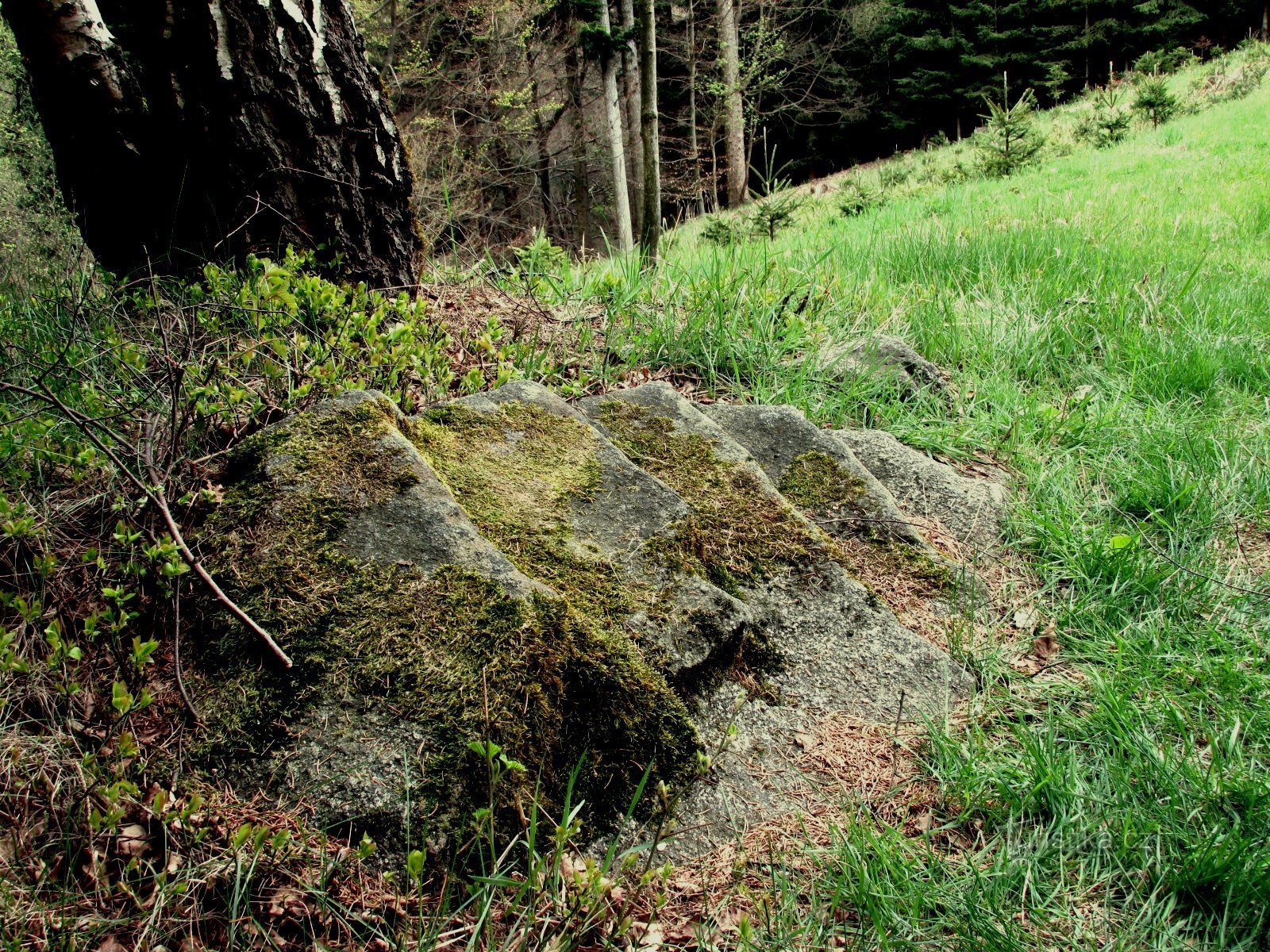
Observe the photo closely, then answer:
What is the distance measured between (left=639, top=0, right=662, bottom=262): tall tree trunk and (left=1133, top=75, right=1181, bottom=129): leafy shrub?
38.1 ft

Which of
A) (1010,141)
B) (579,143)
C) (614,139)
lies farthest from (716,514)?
(579,143)

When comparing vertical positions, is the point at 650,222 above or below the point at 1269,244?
above

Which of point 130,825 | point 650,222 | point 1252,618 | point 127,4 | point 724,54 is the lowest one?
point 1252,618

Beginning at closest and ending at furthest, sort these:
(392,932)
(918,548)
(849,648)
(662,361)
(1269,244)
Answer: (392,932)
(849,648)
(918,548)
(662,361)
(1269,244)

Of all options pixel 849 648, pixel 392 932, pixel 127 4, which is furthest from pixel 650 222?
pixel 392 932

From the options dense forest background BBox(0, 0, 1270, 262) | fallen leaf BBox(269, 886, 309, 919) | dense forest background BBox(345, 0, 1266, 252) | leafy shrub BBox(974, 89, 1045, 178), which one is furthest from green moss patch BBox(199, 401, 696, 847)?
leafy shrub BBox(974, 89, 1045, 178)

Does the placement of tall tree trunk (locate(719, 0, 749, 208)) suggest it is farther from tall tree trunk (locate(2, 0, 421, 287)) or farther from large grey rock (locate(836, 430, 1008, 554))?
large grey rock (locate(836, 430, 1008, 554))

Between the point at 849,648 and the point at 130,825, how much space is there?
5.91 feet

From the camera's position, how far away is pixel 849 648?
7.34 feet

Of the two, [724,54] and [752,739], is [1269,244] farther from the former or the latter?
[724,54]

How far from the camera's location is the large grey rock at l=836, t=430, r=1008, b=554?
2.79 metres

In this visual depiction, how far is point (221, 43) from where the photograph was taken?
9.84ft

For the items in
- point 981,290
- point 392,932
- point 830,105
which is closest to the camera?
point 392,932

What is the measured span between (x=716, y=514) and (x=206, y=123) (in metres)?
2.58
